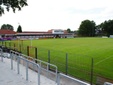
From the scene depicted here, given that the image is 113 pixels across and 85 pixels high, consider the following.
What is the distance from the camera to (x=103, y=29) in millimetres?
116062

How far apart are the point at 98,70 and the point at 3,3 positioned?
34.7ft

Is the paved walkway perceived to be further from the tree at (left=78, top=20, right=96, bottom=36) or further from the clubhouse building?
the tree at (left=78, top=20, right=96, bottom=36)

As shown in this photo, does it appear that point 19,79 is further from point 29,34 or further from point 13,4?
point 29,34

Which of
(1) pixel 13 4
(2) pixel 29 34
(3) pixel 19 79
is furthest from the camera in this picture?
(2) pixel 29 34

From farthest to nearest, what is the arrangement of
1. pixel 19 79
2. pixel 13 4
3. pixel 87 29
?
pixel 87 29 → pixel 13 4 → pixel 19 79

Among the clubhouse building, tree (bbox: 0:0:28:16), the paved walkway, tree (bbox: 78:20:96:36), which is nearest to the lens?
the paved walkway

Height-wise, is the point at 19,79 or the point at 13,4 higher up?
the point at 13,4

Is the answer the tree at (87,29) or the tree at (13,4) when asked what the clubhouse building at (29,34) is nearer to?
the tree at (87,29)

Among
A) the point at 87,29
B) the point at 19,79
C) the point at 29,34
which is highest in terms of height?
the point at 87,29

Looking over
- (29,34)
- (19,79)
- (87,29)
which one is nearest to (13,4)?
(19,79)

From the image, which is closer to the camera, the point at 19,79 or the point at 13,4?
the point at 19,79

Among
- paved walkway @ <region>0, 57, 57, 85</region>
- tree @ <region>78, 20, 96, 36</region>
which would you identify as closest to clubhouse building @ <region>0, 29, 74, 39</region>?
tree @ <region>78, 20, 96, 36</region>

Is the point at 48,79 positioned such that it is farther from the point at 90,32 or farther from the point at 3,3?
the point at 90,32

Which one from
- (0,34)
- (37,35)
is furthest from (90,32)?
(0,34)
